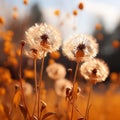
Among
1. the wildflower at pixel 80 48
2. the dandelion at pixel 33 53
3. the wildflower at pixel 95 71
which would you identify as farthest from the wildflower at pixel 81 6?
the dandelion at pixel 33 53

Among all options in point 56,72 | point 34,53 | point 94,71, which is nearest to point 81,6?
point 56,72

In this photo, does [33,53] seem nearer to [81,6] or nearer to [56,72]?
[81,6]

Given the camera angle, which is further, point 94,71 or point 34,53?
point 94,71

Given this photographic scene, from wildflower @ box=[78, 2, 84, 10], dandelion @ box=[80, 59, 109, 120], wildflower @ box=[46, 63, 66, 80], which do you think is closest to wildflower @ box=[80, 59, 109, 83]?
dandelion @ box=[80, 59, 109, 120]

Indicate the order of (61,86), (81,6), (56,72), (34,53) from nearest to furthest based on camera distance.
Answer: (34,53)
(81,6)
(56,72)
(61,86)

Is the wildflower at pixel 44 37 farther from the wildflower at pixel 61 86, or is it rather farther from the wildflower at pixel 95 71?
the wildflower at pixel 61 86

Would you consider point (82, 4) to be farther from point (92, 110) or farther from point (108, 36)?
point (108, 36)

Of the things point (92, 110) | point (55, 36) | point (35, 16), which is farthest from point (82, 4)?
point (35, 16)
